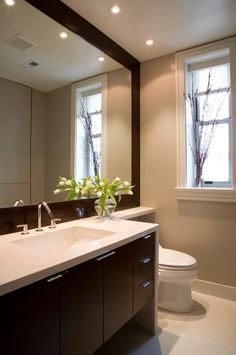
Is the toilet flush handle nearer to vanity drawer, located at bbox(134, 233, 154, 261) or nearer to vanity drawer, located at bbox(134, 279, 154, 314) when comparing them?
vanity drawer, located at bbox(134, 233, 154, 261)

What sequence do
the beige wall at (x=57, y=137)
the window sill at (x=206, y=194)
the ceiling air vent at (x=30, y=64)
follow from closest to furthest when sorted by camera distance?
the ceiling air vent at (x=30, y=64) → the beige wall at (x=57, y=137) → the window sill at (x=206, y=194)

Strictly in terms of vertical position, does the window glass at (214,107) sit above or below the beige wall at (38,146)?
above

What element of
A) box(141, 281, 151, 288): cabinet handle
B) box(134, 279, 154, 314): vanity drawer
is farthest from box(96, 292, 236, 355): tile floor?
box(141, 281, 151, 288): cabinet handle

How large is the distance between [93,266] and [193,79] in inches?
90.6

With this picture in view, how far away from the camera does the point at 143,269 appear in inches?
67.7

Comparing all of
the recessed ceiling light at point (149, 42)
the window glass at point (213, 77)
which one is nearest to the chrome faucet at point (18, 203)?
the recessed ceiling light at point (149, 42)

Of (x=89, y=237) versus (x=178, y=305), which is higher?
(x=89, y=237)

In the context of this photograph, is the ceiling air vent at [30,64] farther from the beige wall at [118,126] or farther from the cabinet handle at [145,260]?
the cabinet handle at [145,260]

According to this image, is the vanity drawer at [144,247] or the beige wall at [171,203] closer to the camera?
the vanity drawer at [144,247]

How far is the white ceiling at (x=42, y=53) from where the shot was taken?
167 cm

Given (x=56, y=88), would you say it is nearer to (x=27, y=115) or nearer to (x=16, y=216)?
(x=27, y=115)

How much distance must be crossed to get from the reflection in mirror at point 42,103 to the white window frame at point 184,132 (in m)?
0.77

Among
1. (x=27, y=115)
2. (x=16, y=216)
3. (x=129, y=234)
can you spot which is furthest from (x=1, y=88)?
(x=129, y=234)

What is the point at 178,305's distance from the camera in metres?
2.18
